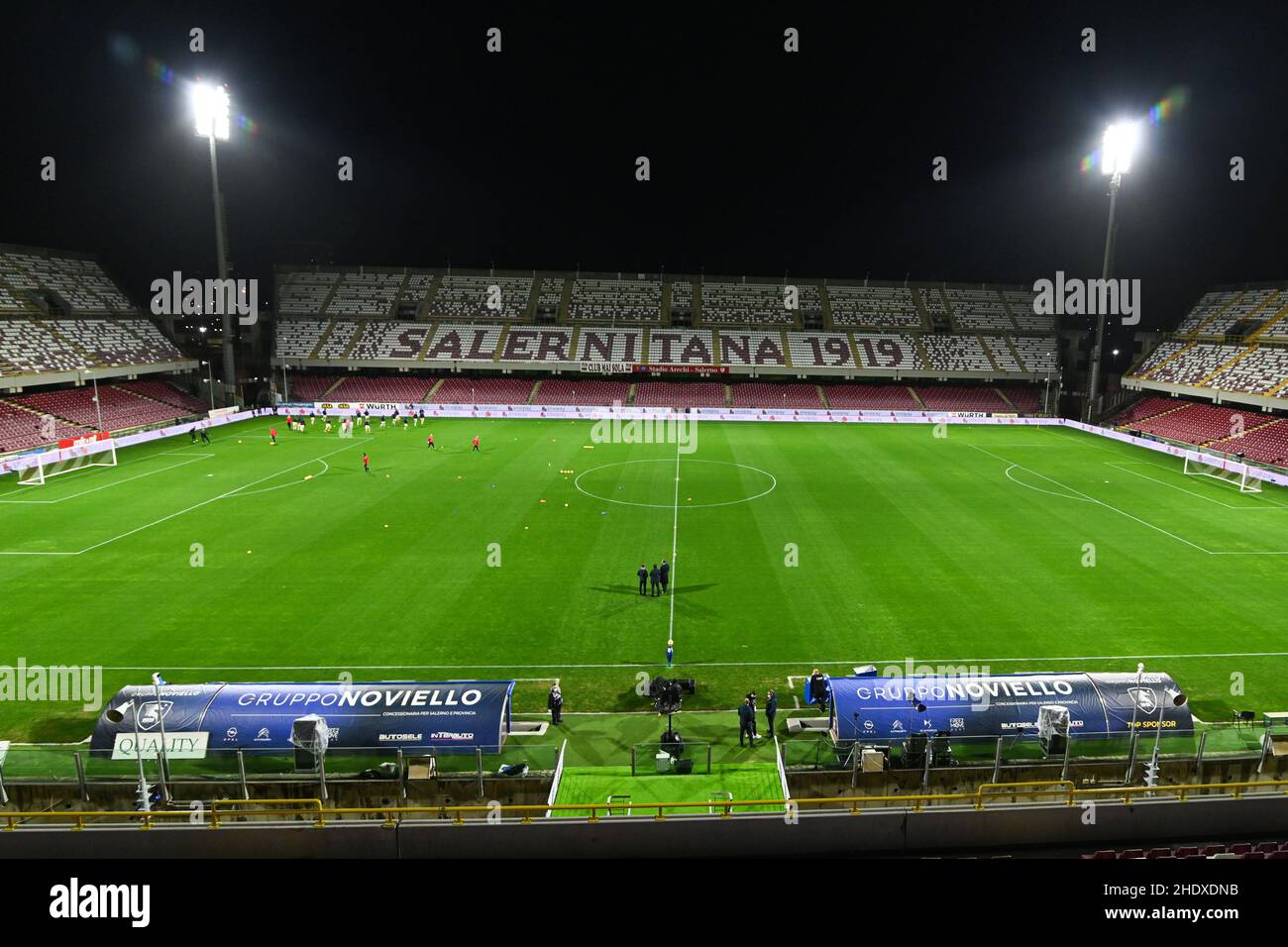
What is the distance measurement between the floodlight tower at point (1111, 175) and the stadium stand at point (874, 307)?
18.2 metres

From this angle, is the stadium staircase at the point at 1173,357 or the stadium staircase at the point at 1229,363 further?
the stadium staircase at the point at 1173,357

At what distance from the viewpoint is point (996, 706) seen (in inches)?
513

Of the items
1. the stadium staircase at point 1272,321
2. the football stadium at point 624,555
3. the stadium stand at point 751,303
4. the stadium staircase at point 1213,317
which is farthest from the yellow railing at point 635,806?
the stadium stand at point 751,303

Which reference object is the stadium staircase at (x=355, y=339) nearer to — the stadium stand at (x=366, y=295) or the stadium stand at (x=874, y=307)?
the stadium stand at (x=366, y=295)

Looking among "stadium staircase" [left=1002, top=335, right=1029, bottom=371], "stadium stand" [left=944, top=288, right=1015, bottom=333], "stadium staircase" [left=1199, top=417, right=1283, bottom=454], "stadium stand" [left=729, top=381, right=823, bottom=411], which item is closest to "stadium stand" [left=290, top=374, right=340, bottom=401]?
"stadium stand" [left=729, top=381, right=823, bottom=411]

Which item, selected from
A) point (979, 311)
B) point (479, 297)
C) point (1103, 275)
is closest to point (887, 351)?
point (979, 311)

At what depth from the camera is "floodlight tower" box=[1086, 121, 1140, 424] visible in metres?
53.5

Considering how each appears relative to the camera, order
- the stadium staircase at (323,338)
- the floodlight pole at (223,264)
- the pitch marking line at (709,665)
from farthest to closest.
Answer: the stadium staircase at (323,338), the floodlight pole at (223,264), the pitch marking line at (709,665)

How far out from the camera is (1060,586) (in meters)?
23.1

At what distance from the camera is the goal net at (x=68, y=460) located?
120ft

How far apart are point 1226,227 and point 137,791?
261 ft

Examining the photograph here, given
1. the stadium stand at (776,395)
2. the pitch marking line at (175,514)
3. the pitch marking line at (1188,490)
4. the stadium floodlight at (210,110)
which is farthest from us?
the stadium stand at (776,395)

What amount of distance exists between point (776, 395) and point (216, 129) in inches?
2027
